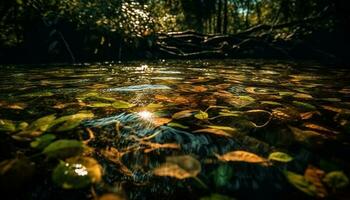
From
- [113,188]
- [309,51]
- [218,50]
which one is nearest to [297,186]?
[113,188]

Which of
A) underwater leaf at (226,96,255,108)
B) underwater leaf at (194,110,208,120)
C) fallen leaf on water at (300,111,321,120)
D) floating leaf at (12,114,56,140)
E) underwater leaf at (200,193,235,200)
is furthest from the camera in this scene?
underwater leaf at (226,96,255,108)

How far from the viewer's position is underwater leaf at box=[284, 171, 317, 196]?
1043 millimetres

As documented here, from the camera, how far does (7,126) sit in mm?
1440

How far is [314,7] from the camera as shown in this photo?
13789 mm

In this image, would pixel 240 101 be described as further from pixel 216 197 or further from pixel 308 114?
pixel 216 197

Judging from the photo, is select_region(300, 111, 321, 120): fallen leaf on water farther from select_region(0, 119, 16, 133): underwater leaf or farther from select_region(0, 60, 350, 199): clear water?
select_region(0, 119, 16, 133): underwater leaf

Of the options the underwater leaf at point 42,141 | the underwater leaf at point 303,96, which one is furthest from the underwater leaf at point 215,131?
the underwater leaf at point 303,96

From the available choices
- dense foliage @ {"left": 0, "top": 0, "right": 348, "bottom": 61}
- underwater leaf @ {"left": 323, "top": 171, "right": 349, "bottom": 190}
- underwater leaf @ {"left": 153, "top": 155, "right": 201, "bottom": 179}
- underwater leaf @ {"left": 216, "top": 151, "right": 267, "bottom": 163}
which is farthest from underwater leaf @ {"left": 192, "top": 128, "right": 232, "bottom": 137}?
dense foliage @ {"left": 0, "top": 0, "right": 348, "bottom": 61}

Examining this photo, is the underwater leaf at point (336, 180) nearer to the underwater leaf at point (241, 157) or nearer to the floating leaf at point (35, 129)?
the underwater leaf at point (241, 157)

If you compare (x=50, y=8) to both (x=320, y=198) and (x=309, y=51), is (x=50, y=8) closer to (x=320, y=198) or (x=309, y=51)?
(x=320, y=198)

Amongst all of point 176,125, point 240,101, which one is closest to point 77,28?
point 240,101

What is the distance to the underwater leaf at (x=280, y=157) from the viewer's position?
123 cm

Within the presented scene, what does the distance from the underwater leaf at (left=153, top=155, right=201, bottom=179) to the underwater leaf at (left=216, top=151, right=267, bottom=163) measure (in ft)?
0.49

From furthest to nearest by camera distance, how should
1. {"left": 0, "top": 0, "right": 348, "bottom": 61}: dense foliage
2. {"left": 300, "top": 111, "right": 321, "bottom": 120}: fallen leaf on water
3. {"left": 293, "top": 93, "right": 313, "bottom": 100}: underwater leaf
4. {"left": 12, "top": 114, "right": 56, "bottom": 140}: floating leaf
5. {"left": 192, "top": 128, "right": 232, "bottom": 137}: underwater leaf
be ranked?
{"left": 0, "top": 0, "right": 348, "bottom": 61}: dense foliage, {"left": 293, "top": 93, "right": 313, "bottom": 100}: underwater leaf, {"left": 300, "top": 111, "right": 321, "bottom": 120}: fallen leaf on water, {"left": 192, "top": 128, "right": 232, "bottom": 137}: underwater leaf, {"left": 12, "top": 114, "right": 56, "bottom": 140}: floating leaf
